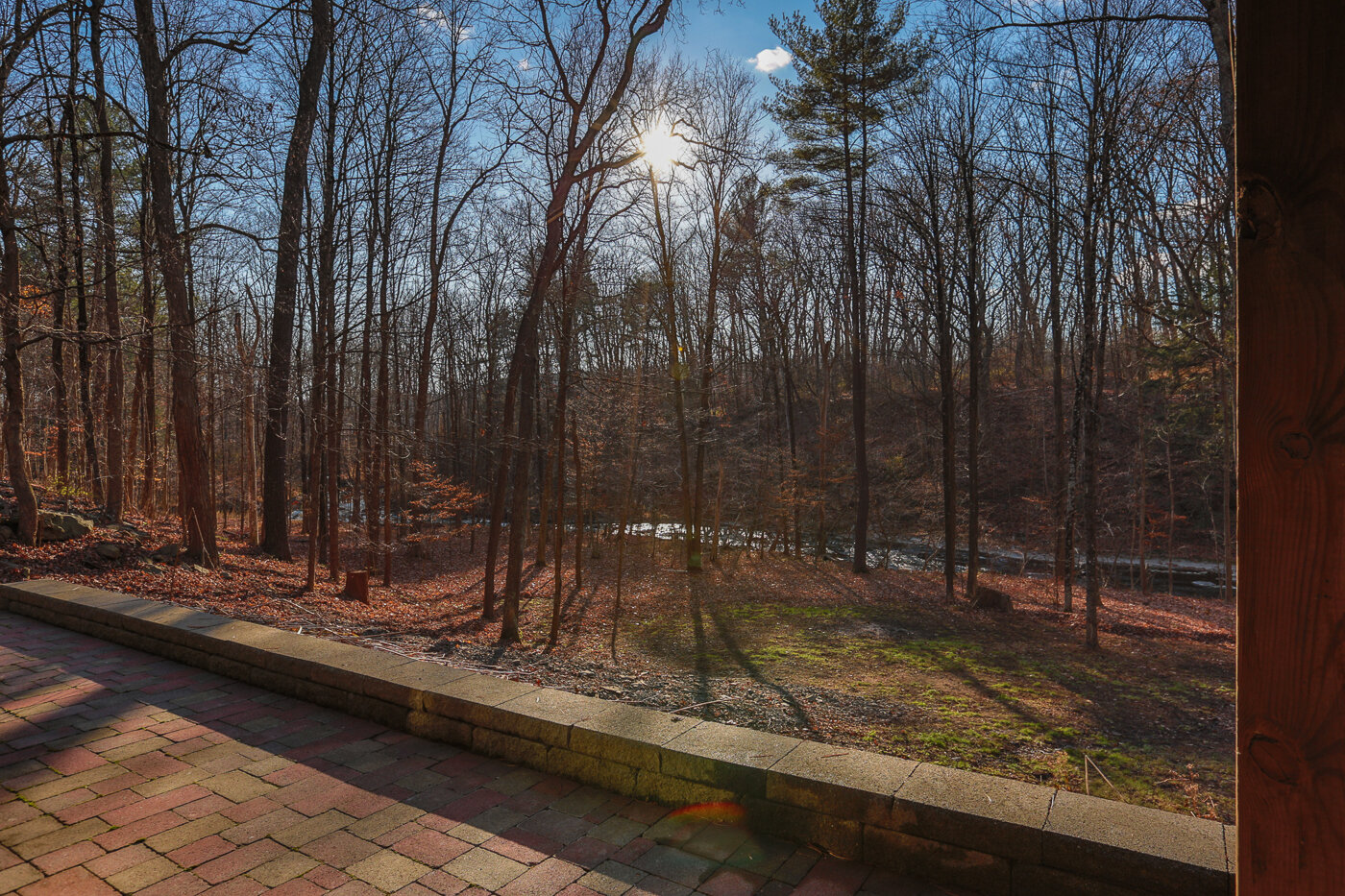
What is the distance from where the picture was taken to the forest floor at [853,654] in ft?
17.4

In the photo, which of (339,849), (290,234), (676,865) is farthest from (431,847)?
(290,234)

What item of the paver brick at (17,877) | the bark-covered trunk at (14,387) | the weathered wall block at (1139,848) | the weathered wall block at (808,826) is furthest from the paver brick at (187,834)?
the bark-covered trunk at (14,387)

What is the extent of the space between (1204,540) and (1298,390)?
2518 centimetres

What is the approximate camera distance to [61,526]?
9.63 meters

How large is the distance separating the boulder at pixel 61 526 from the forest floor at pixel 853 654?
166 millimetres

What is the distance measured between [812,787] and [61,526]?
433 inches

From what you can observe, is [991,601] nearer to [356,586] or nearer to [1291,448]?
[356,586]

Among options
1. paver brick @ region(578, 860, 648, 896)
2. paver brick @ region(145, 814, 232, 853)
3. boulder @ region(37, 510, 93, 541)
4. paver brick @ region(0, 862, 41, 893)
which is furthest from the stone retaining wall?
boulder @ region(37, 510, 93, 541)

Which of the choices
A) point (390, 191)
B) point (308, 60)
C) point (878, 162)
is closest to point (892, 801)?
point (390, 191)

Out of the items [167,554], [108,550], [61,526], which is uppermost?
[61,526]

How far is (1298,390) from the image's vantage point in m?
0.99

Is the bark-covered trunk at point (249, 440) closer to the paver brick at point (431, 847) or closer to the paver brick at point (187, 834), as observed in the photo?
the paver brick at point (187, 834)

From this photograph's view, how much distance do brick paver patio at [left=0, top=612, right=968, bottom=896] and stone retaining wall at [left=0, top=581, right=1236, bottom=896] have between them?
90 mm

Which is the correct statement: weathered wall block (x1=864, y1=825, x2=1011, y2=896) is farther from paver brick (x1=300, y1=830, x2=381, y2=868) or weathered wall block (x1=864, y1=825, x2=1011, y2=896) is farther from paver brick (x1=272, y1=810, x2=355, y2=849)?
paver brick (x1=272, y1=810, x2=355, y2=849)
